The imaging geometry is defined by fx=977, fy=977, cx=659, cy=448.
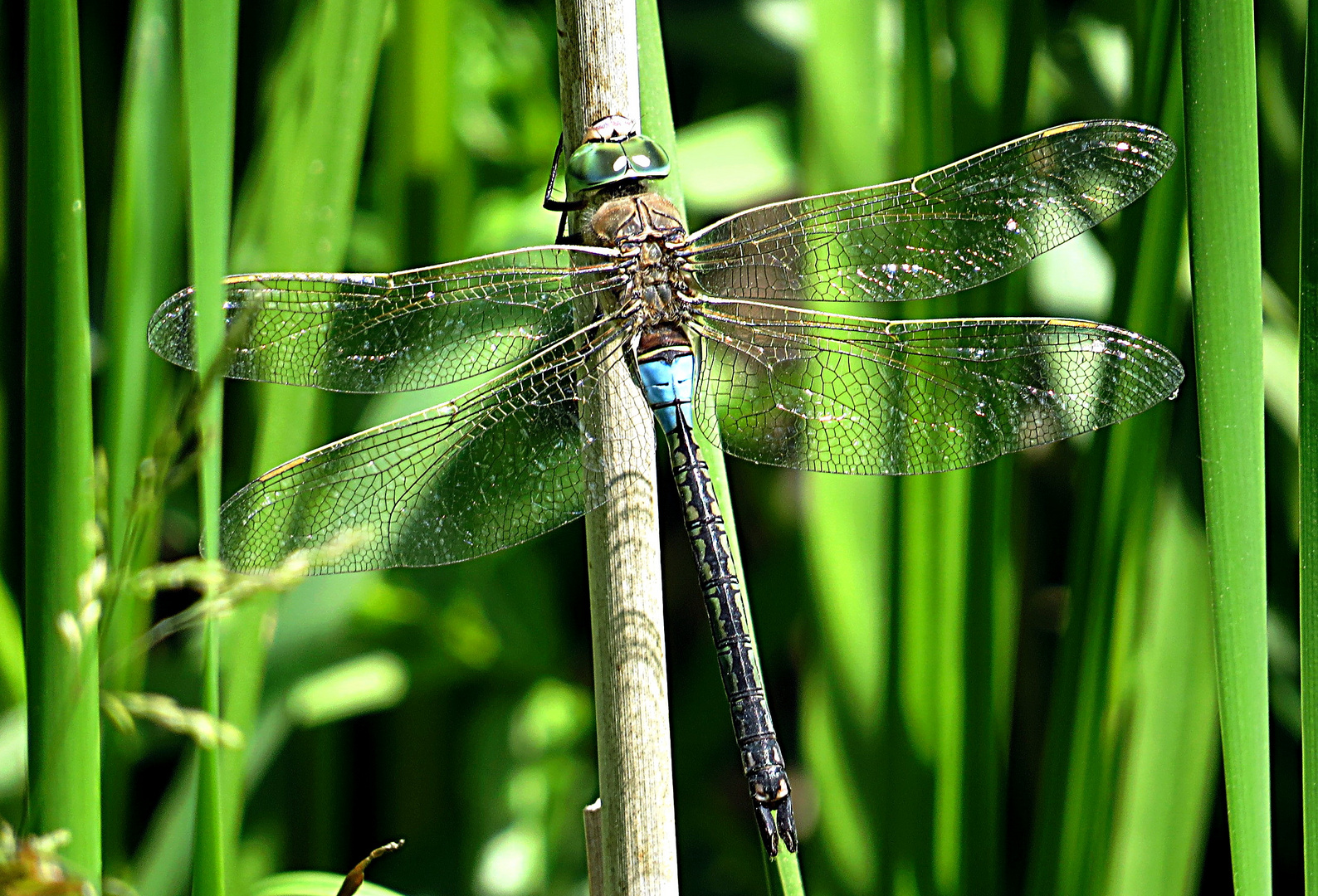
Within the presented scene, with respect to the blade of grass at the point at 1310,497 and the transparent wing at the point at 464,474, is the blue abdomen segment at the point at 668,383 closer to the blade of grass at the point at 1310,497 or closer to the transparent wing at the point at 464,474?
the transparent wing at the point at 464,474

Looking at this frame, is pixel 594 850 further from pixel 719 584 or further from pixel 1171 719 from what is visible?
pixel 1171 719

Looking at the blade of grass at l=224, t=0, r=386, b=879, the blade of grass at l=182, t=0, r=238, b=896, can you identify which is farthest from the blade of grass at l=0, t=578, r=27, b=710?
the blade of grass at l=182, t=0, r=238, b=896

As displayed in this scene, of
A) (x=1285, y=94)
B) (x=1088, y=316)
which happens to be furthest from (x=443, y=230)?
(x=1285, y=94)

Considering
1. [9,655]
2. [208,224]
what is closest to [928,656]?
[208,224]

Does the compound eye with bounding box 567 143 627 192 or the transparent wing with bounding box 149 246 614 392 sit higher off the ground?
the compound eye with bounding box 567 143 627 192

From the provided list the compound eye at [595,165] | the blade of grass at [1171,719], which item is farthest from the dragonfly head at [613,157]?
the blade of grass at [1171,719]

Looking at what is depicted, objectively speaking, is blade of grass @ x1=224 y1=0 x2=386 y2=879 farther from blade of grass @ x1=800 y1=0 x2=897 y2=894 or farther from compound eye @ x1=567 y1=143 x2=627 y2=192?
blade of grass @ x1=800 y1=0 x2=897 y2=894
